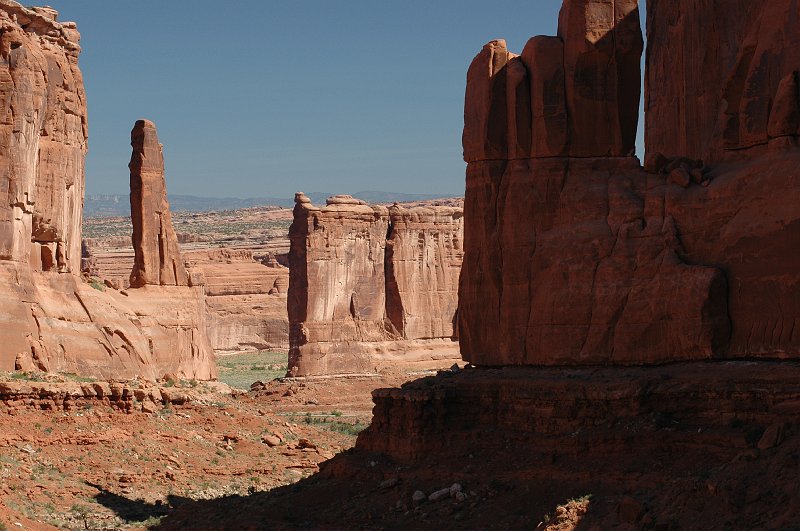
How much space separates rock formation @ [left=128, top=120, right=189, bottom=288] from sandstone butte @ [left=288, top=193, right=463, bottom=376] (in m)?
23.5

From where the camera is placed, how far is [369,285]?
263 ft

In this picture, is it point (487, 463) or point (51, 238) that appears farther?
point (51, 238)

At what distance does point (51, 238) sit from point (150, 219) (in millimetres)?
8071

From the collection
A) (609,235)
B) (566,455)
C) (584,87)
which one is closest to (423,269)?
(584,87)

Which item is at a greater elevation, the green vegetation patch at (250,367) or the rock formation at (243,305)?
the rock formation at (243,305)

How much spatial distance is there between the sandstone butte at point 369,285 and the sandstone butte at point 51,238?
25621mm

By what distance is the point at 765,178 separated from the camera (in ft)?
87.7

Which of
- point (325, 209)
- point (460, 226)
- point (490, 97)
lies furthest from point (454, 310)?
point (490, 97)

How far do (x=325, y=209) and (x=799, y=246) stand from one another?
53539mm

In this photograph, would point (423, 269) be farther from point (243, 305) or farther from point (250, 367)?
point (243, 305)

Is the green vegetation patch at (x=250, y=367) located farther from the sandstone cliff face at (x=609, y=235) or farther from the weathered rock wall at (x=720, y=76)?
the sandstone cliff face at (x=609, y=235)

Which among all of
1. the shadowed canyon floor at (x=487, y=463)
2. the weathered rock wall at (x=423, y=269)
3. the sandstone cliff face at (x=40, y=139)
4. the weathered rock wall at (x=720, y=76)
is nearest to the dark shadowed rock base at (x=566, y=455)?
the shadowed canyon floor at (x=487, y=463)

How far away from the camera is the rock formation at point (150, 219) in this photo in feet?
170

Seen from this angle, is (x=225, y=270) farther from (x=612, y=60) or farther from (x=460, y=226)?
(x=612, y=60)
